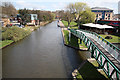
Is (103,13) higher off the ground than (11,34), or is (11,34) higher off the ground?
(103,13)

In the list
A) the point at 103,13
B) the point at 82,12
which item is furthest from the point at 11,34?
the point at 103,13

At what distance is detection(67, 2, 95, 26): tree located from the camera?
42.7m

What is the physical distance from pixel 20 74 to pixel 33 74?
1334 millimetres

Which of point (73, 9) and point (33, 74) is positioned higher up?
point (73, 9)

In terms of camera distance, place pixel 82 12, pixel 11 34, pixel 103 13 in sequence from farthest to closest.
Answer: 1. pixel 103 13
2. pixel 82 12
3. pixel 11 34

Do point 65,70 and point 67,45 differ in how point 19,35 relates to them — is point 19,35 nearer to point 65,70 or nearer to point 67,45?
point 67,45

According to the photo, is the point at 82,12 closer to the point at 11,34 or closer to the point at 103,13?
the point at 103,13

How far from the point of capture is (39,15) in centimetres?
6750

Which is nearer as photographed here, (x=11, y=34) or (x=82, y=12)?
(x=11, y=34)

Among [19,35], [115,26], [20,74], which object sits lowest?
[20,74]

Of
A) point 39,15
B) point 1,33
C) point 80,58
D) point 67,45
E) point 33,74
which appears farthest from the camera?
point 39,15

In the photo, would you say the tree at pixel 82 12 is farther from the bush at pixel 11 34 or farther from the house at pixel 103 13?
the bush at pixel 11 34

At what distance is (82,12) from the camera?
4553 cm

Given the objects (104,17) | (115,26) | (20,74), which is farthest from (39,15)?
(20,74)
